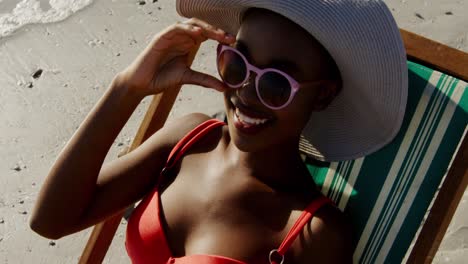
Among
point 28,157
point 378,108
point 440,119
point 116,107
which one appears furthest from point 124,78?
point 28,157

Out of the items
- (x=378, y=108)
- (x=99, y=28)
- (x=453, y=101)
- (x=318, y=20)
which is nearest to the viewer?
(x=318, y=20)

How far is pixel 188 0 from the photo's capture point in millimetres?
2031


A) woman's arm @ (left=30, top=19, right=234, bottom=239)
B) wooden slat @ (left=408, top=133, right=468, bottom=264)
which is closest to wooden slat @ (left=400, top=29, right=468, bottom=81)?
wooden slat @ (left=408, top=133, right=468, bottom=264)

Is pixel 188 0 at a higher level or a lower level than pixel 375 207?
higher

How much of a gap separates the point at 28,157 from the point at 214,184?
161 cm

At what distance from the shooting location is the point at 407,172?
2.16 m

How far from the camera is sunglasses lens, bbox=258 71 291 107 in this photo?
1771 mm

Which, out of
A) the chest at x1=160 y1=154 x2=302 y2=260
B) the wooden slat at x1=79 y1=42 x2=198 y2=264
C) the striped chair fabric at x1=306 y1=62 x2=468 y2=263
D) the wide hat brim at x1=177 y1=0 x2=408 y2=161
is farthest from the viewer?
the wooden slat at x1=79 y1=42 x2=198 y2=264

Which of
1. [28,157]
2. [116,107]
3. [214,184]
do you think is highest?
[116,107]

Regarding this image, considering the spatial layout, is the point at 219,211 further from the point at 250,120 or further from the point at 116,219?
the point at 116,219

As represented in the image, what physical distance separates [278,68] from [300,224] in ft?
1.35

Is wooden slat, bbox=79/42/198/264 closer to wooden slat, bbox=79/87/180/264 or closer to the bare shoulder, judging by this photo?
wooden slat, bbox=79/87/180/264

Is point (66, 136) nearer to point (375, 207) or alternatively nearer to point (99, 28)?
point (99, 28)

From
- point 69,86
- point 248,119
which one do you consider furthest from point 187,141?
point 69,86
